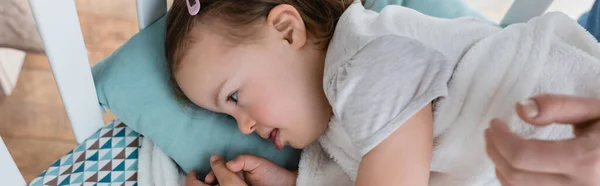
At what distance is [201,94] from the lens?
2.61ft

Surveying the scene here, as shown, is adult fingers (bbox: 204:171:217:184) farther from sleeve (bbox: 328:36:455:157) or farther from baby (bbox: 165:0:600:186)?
sleeve (bbox: 328:36:455:157)

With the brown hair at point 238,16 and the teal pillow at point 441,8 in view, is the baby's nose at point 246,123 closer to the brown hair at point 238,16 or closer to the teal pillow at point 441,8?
the brown hair at point 238,16

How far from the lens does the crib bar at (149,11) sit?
0.87m

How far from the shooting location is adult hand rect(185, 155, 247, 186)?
2.88 ft

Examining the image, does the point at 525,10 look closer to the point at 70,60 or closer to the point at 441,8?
the point at 441,8

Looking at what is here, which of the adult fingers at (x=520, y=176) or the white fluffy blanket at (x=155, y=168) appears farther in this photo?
the white fluffy blanket at (x=155, y=168)

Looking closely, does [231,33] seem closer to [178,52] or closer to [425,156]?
[178,52]

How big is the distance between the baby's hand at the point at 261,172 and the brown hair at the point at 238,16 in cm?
16

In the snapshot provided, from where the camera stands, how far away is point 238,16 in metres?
0.76

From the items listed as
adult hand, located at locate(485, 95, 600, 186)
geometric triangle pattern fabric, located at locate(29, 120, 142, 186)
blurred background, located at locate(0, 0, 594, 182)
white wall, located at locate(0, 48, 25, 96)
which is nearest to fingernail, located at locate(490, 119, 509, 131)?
adult hand, located at locate(485, 95, 600, 186)

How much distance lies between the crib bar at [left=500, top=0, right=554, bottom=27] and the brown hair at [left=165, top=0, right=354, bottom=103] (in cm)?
33

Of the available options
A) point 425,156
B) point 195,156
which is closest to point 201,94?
point 195,156

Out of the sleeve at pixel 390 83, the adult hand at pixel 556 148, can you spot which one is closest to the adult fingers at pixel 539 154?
the adult hand at pixel 556 148

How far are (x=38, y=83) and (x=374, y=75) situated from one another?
3.62 ft
